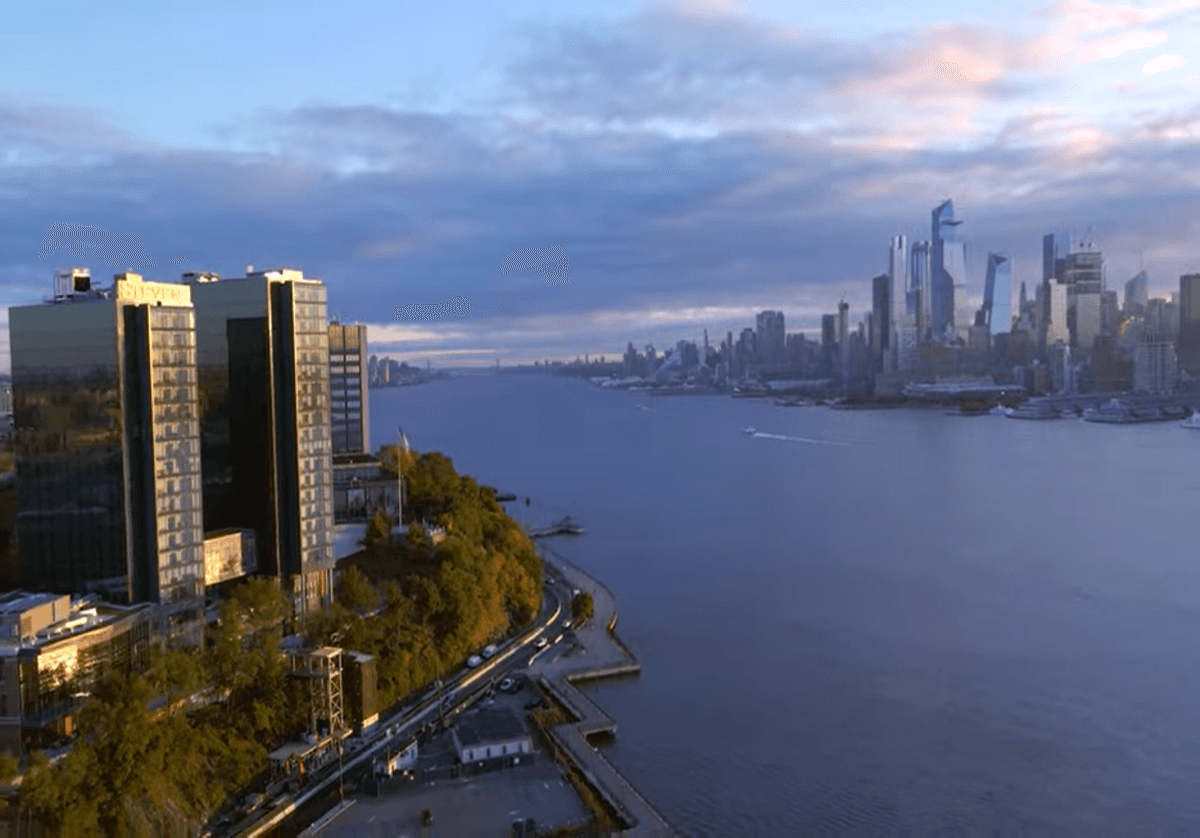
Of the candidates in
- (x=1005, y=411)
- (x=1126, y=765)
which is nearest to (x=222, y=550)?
(x=1126, y=765)

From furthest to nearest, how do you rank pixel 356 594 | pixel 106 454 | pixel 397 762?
1. pixel 356 594
2. pixel 106 454
3. pixel 397 762

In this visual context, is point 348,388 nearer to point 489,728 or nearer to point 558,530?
point 558,530

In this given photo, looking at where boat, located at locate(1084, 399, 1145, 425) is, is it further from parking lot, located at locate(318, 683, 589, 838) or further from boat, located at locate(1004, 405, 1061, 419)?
parking lot, located at locate(318, 683, 589, 838)

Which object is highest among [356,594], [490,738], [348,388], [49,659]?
[348,388]

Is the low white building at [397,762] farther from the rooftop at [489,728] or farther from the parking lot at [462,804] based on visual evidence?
the rooftop at [489,728]

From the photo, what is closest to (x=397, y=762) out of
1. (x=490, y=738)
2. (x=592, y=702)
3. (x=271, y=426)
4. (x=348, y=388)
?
(x=490, y=738)

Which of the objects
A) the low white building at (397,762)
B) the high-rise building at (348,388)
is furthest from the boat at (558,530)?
the low white building at (397,762)
